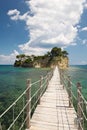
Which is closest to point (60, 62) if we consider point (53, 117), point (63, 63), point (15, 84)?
point (63, 63)

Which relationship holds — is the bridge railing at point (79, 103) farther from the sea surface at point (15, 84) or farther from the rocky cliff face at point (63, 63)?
the rocky cliff face at point (63, 63)

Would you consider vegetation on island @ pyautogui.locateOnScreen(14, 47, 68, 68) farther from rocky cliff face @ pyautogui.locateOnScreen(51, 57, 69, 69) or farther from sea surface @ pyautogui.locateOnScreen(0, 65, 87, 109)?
sea surface @ pyautogui.locateOnScreen(0, 65, 87, 109)

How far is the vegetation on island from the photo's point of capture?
315 ft

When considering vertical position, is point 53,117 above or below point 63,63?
below

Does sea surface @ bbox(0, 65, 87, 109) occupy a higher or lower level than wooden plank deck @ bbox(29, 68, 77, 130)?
lower

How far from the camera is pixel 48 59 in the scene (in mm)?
101750

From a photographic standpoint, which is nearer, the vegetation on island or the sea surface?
the sea surface

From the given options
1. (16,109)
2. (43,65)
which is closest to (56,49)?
(43,65)

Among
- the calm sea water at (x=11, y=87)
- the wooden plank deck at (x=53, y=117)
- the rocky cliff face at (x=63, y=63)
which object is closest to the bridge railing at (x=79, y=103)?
the wooden plank deck at (x=53, y=117)

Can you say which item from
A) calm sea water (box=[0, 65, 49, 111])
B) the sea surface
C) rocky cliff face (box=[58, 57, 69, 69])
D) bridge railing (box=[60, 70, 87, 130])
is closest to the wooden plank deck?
bridge railing (box=[60, 70, 87, 130])

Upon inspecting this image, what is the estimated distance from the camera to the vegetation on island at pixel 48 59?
9606cm

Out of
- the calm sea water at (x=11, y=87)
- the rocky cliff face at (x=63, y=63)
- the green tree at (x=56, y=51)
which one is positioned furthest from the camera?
the rocky cliff face at (x=63, y=63)

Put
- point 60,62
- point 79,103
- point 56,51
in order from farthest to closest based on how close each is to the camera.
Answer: point 56,51 < point 60,62 < point 79,103

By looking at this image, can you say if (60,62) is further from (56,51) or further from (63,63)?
(56,51)
